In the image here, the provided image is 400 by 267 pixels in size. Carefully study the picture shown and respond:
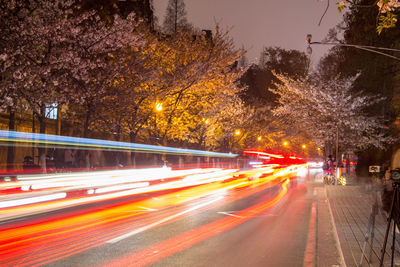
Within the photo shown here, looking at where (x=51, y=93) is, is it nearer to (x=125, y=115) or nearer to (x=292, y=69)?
(x=125, y=115)

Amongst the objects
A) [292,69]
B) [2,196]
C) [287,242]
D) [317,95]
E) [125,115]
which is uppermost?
[292,69]

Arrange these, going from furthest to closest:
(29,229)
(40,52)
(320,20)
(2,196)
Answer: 1. (40,52)
2. (2,196)
3. (29,229)
4. (320,20)

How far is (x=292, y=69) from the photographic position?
64625 mm

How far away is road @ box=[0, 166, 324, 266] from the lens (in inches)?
274

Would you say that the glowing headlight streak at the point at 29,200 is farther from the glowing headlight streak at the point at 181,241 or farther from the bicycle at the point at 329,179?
the bicycle at the point at 329,179

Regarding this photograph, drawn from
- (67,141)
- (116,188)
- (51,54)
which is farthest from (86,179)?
(67,141)

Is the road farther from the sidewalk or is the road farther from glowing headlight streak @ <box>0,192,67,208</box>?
the sidewalk

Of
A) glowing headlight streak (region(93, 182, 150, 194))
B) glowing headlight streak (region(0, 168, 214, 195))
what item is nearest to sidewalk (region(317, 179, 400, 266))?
glowing headlight streak (region(93, 182, 150, 194))

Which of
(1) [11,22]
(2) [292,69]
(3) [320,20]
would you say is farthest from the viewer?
(2) [292,69]

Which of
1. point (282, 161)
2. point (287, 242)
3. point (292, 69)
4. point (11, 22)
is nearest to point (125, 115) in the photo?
point (11, 22)

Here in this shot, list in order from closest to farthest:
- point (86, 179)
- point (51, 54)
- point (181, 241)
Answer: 1. point (181, 241)
2. point (86, 179)
3. point (51, 54)

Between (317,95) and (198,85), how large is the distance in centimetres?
992

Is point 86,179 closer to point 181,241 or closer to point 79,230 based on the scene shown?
point 79,230

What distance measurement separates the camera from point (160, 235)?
905 centimetres
